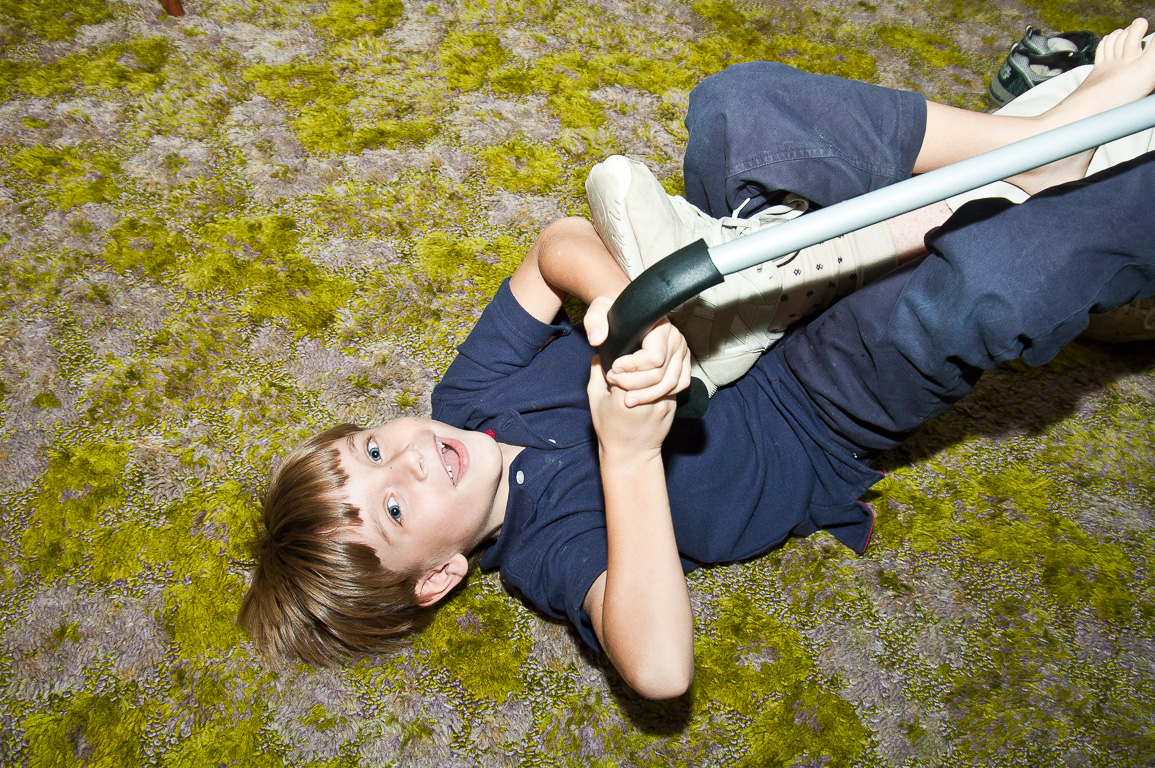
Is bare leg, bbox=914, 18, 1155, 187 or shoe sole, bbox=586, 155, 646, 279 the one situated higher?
bare leg, bbox=914, 18, 1155, 187

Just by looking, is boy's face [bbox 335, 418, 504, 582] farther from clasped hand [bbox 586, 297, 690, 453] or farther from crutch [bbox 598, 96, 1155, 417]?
crutch [bbox 598, 96, 1155, 417]

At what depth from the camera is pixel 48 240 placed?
3.98 feet

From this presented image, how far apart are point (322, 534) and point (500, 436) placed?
0.86 feet

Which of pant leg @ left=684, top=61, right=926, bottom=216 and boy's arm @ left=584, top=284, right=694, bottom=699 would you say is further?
pant leg @ left=684, top=61, right=926, bottom=216

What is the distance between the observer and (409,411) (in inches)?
44.4

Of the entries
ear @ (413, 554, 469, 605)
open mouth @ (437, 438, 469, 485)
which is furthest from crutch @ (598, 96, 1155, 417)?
ear @ (413, 554, 469, 605)

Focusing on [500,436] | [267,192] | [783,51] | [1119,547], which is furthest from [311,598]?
[783,51]

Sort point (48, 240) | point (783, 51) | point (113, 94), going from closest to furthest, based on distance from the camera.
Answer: point (48, 240)
point (113, 94)
point (783, 51)

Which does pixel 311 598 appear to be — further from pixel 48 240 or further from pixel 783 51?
pixel 783 51

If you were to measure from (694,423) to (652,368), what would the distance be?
1.01 feet

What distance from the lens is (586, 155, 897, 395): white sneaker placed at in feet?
2.94

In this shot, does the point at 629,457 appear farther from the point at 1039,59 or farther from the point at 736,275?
the point at 1039,59

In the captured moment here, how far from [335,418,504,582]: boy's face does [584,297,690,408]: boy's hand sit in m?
0.27

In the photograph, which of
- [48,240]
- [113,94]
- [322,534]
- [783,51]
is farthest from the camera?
[783,51]
